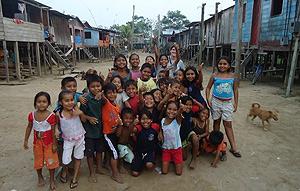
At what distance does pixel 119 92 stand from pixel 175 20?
62778mm

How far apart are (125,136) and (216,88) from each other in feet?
5.68

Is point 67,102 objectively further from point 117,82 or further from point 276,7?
point 276,7

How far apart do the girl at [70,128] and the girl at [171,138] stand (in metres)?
1.13

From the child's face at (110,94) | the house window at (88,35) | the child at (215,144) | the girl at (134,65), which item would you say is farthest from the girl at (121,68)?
the house window at (88,35)

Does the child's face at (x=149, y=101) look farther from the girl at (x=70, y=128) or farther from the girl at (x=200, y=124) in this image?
the girl at (x=70, y=128)

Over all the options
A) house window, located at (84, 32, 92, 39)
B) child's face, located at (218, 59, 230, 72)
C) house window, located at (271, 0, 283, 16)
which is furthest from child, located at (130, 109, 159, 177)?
house window, located at (84, 32, 92, 39)

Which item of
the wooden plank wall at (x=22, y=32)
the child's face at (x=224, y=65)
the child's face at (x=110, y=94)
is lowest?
the child's face at (x=110, y=94)

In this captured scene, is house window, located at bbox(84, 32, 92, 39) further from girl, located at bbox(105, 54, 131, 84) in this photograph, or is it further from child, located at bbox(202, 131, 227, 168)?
child, located at bbox(202, 131, 227, 168)

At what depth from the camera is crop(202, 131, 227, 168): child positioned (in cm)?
335

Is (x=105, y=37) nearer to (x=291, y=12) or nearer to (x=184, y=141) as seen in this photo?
(x=291, y=12)

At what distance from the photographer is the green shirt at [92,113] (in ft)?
9.34

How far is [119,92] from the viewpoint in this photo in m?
3.35

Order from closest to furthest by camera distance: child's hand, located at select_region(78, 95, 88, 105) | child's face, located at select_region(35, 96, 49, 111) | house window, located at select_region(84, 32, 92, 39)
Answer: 1. child's face, located at select_region(35, 96, 49, 111)
2. child's hand, located at select_region(78, 95, 88, 105)
3. house window, located at select_region(84, 32, 92, 39)

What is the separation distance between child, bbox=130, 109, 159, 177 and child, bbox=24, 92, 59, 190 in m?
1.06
